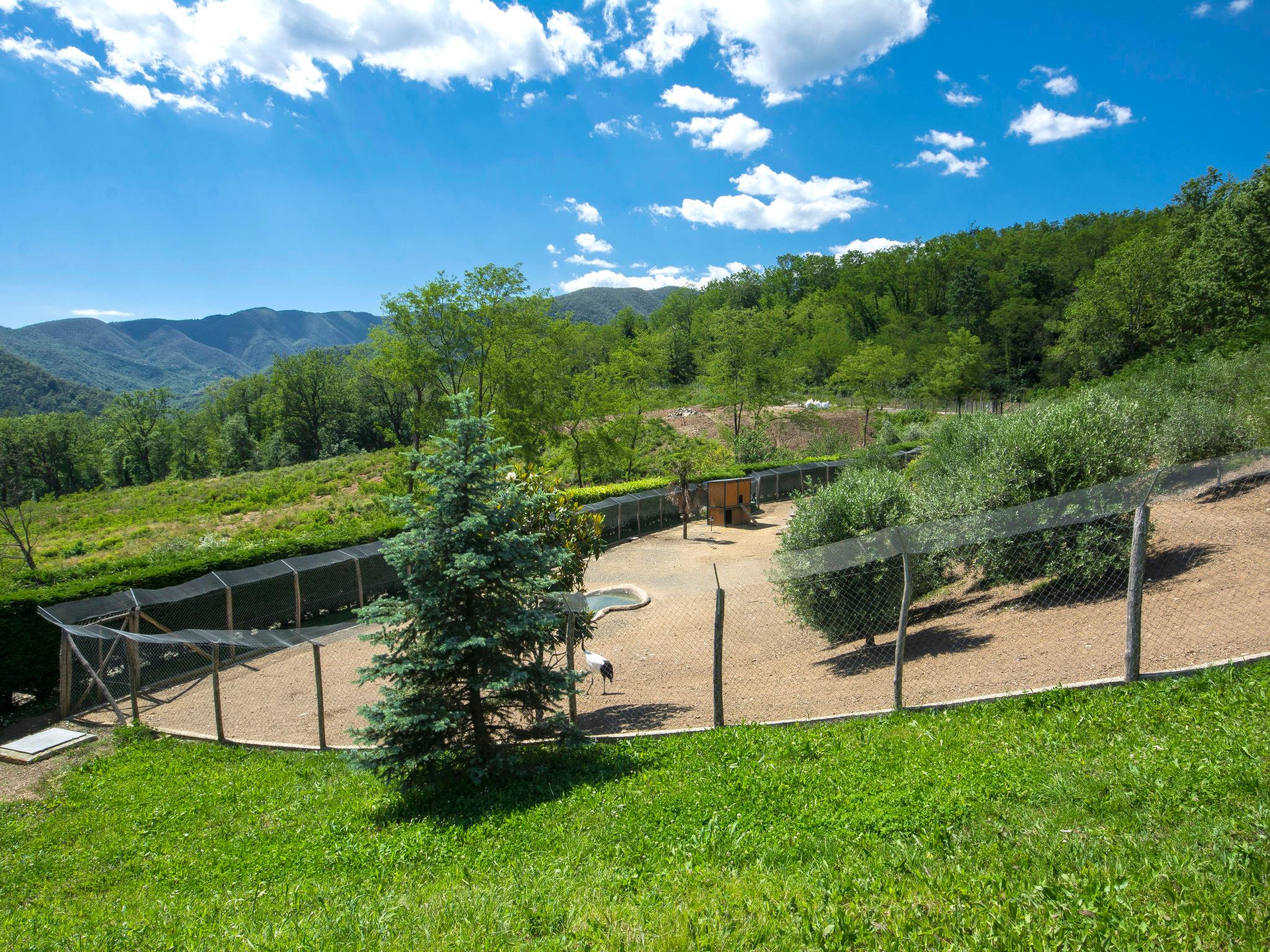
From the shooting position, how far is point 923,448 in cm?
2059

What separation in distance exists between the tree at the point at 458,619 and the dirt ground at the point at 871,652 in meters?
1.39

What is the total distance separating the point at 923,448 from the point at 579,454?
15.5 meters

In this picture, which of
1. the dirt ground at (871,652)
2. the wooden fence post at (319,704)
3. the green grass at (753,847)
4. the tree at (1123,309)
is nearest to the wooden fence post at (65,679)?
the dirt ground at (871,652)

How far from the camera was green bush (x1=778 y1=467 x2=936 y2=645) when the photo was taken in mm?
9156

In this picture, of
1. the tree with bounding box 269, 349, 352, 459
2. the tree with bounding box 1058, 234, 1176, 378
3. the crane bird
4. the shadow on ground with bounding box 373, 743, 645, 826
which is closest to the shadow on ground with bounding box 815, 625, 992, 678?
the crane bird

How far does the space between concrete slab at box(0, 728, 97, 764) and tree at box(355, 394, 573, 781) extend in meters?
6.11

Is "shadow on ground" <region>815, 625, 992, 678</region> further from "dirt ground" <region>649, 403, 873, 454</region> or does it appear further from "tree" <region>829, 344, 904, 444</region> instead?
"tree" <region>829, 344, 904, 444</region>

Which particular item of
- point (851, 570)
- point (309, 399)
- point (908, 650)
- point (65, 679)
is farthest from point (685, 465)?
point (309, 399)

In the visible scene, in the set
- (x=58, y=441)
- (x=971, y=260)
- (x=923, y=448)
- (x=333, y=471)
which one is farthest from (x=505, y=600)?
(x=58, y=441)

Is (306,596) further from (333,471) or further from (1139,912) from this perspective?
(333,471)

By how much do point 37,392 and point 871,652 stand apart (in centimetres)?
24353

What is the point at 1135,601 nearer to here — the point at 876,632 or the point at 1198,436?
the point at 876,632

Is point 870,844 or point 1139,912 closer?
point 1139,912

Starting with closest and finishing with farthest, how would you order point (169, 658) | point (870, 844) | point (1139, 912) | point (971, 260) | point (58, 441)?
point (1139, 912), point (870, 844), point (169, 658), point (971, 260), point (58, 441)
